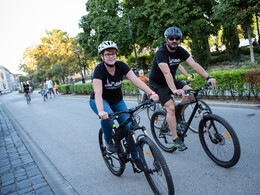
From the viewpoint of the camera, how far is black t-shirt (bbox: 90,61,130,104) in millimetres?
3098

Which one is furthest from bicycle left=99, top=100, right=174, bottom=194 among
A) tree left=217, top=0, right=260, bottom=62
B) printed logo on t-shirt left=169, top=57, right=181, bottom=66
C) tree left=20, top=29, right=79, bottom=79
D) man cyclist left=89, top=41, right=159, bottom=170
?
tree left=20, top=29, right=79, bottom=79

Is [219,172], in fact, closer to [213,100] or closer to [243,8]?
[213,100]

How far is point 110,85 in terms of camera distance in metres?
3.23

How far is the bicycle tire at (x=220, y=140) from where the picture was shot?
2.94 m

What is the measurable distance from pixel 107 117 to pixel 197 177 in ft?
5.36

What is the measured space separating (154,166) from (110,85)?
1316 mm

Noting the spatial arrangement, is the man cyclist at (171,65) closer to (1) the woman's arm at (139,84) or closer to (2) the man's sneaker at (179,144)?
(2) the man's sneaker at (179,144)

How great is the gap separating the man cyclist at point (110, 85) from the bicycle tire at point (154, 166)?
0.55 feet

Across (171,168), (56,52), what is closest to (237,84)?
(171,168)

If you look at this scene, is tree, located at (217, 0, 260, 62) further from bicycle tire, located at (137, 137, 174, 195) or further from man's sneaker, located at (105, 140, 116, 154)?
bicycle tire, located at (137, 137, 174, 195)

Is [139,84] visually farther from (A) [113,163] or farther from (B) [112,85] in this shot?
(A) [113,163]

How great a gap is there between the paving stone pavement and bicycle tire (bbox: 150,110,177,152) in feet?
7.22

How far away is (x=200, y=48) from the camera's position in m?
20.1

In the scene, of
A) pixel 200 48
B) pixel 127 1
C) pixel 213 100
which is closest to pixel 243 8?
pixel 200 48
